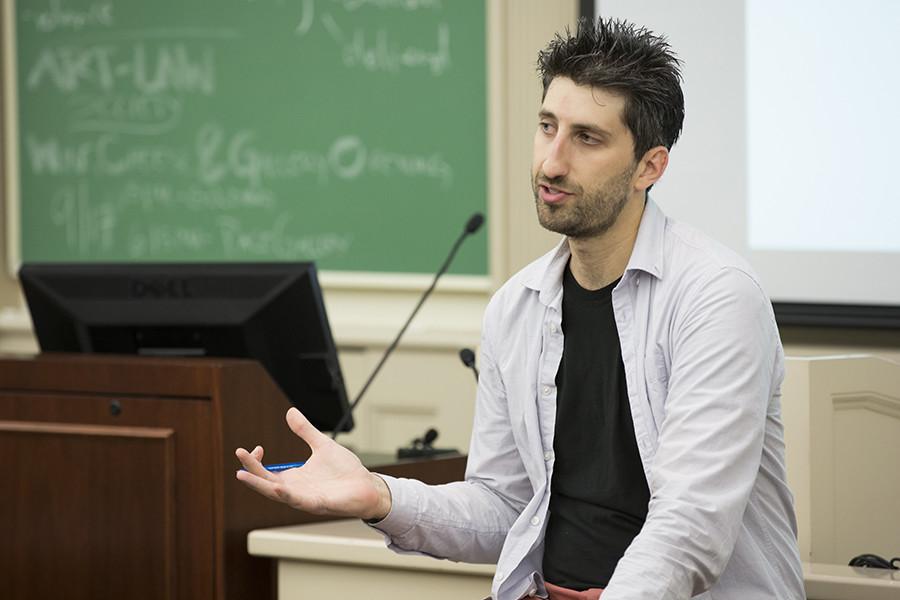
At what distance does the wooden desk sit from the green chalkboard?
1.83 m

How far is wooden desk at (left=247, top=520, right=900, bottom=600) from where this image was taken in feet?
7.23

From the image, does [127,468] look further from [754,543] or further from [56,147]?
[56,147]

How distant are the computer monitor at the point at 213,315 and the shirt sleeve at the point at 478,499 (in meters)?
0.60

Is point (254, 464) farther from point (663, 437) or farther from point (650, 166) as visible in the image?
point (650, 166)

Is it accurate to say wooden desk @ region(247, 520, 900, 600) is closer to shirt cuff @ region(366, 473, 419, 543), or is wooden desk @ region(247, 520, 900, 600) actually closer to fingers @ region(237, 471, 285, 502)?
shirt cuff @ region(366, 473, 419, 543)

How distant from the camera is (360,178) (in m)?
4.24

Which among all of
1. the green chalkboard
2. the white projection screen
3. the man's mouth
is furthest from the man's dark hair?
the green chalkboard

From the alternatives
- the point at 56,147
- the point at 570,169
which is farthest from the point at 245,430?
the point at 56,147

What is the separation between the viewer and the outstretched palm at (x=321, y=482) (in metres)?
1.67

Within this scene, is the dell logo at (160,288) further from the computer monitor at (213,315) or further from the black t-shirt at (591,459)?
the black t-shirt at (591,459)

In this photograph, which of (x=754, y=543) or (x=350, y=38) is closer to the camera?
(x=754, y=543)

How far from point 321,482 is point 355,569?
58cm

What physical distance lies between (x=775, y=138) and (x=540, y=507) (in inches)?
75.4

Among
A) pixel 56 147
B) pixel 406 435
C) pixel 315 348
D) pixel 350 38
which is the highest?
pixel 350 38
